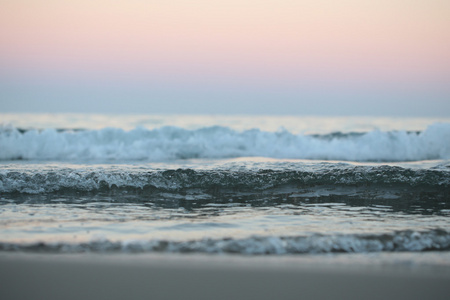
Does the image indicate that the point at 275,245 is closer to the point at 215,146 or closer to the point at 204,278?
the point at 204,278

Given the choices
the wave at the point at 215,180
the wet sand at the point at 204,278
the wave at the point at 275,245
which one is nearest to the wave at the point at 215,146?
the wave at the point at 215,180

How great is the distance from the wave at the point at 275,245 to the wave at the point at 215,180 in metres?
2.64

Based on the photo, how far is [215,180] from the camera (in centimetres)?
655

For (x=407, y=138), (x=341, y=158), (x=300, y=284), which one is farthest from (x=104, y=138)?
(x=300, y=284)

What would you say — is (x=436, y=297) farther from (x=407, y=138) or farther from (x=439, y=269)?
(x=407, y=138)

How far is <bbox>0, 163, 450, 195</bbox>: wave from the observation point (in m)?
6.14

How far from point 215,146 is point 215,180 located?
5417 mm

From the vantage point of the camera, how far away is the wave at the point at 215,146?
10898 mm

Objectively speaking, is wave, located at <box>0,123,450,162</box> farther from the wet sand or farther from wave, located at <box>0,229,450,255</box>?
the wet sand

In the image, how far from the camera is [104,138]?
40.9ft

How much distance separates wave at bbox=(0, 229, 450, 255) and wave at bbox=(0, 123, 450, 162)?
683cm

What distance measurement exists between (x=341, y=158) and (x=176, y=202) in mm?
7155

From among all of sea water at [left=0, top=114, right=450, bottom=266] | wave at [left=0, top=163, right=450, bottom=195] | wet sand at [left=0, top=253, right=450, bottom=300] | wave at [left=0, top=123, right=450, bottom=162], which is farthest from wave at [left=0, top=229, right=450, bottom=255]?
wave at [left=0, top=123, right=450, bottom=162]

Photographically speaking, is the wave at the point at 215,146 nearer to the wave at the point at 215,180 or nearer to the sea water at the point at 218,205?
the sea water at the point at 218,205
